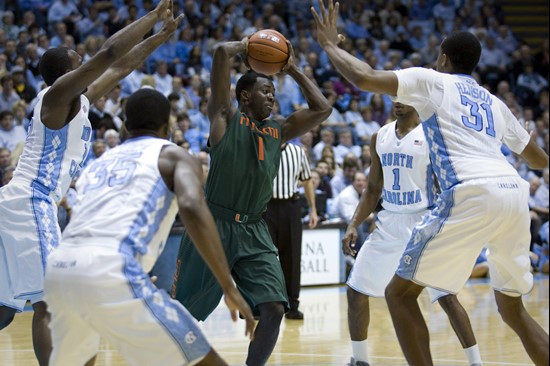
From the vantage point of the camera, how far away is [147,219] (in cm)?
459

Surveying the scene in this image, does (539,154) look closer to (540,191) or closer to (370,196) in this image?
(370,196)

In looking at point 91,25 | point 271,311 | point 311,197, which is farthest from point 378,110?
point 271,311

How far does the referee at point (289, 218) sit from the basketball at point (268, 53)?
4463 mm

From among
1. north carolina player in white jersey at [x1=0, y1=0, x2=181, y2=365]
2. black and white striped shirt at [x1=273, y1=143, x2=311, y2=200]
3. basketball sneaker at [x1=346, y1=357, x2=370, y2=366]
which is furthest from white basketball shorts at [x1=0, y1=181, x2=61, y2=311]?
black and white striped shirt at [x1=273, y1=143, x2=311, y2=200]

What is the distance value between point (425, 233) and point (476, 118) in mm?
775

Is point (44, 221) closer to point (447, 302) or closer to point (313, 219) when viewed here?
point (447, 302)

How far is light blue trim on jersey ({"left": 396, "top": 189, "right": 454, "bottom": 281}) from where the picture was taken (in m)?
5.71

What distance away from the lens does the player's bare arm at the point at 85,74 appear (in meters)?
5.60

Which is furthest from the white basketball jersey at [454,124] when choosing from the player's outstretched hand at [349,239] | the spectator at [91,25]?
the spectator at [91,25]

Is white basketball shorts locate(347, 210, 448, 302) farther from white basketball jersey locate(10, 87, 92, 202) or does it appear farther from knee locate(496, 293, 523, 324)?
white basketball jersey locate(10, 87, 92, 202)

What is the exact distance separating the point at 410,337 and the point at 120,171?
2.24m

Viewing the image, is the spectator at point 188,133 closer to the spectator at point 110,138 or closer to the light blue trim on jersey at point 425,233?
the spectator at point 110,138

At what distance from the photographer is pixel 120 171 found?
4.66 metres

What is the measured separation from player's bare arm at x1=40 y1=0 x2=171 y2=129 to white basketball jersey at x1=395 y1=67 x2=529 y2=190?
5.17ft
